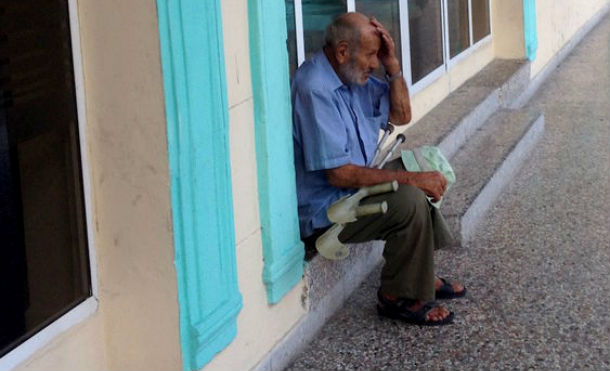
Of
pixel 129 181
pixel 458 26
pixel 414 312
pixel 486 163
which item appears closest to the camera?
pixel 129 181

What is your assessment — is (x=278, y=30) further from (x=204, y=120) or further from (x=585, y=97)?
(x=585, y=97)

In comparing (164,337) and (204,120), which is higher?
(204,120)

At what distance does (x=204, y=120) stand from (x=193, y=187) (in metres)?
0.20

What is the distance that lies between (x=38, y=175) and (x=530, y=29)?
6.60m

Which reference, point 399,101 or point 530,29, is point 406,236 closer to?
point 399,101

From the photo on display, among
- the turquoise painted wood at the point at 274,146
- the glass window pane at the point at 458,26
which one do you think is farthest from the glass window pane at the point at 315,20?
the glass window pane at the point at 458,26

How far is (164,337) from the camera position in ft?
10.5

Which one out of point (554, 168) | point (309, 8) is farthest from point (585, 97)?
point (309, 8)

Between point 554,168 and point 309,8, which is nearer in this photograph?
point 309,8

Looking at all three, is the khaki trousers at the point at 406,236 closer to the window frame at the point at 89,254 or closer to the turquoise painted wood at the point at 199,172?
the turquoise painted wood at the point at 199,172

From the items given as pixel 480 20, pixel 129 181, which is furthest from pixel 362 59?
pixel 480 20

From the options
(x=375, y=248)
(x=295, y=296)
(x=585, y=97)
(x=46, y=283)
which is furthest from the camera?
(x=585, y=97)

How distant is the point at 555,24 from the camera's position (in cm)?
1066

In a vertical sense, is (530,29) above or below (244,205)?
above
